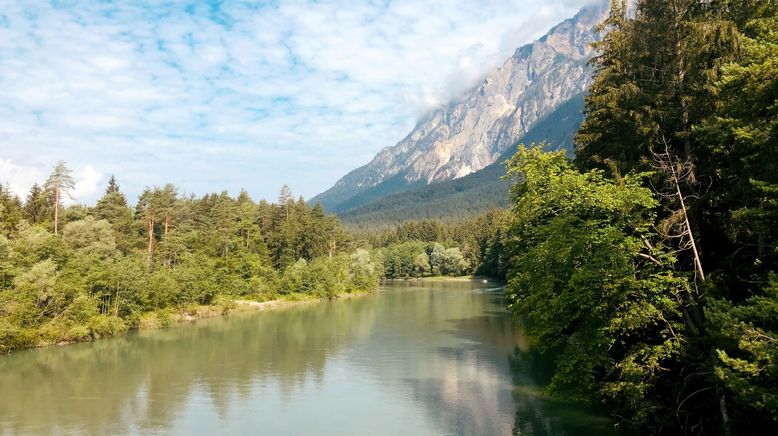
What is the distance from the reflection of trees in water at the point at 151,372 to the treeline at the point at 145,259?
10.9 feet

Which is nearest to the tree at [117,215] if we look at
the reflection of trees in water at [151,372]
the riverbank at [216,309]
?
the riverbank at [216,309]

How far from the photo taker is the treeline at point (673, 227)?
46.4 ft

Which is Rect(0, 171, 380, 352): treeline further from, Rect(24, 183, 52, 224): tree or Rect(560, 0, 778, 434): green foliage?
Rect(560, 0, 778, 434): green foliage

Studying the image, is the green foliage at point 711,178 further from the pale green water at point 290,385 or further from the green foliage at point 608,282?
the pale green water at point 290,385

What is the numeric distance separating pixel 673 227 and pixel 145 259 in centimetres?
6037

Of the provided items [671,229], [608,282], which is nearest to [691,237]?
[671,229]

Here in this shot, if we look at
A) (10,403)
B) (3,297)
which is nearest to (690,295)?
(10,403)

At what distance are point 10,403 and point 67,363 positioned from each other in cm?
996

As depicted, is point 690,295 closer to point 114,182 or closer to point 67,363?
point 67,363

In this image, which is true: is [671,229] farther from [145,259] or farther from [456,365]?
[145,259]

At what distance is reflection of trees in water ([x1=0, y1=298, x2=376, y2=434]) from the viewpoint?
78.0 feet

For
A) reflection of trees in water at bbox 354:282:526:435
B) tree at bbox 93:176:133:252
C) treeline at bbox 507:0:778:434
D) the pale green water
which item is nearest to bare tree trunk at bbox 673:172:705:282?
treeline at bbox 507:0:778:434

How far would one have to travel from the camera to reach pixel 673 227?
18.0 meters

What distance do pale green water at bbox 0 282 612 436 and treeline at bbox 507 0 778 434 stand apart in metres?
4.82
